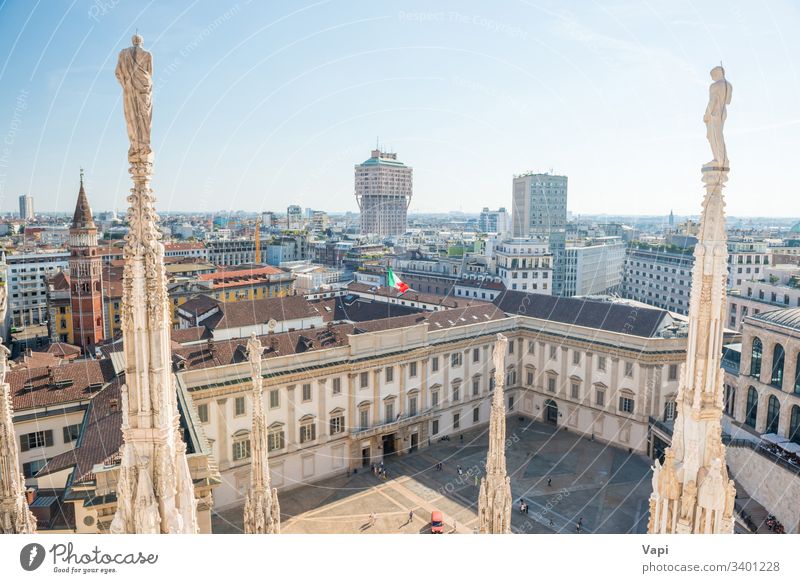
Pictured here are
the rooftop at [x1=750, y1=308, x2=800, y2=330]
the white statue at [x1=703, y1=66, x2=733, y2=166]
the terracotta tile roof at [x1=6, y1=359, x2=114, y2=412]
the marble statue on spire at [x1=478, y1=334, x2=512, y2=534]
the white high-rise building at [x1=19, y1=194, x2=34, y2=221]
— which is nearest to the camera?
the white statue at [x1=703, y1=66, x2=733, y2=166]

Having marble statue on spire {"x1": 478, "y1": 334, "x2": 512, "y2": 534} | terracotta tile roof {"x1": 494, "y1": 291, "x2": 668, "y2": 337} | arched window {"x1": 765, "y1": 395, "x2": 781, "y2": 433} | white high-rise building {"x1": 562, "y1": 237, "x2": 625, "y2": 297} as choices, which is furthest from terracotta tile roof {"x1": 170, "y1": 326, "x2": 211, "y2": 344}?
white high-rise building {"x1": 562, "y1": 237, "x2": 625, "y2": 297}

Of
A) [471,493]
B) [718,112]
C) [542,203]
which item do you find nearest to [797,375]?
[471,493]

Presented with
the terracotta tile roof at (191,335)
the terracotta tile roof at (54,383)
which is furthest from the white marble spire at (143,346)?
the terracotta tile roof at (191,335)

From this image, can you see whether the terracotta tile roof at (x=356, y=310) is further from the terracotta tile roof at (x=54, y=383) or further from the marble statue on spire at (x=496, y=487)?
the marble statue on spire at (x=496, y=487)

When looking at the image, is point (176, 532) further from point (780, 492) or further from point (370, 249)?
point (370, 249)

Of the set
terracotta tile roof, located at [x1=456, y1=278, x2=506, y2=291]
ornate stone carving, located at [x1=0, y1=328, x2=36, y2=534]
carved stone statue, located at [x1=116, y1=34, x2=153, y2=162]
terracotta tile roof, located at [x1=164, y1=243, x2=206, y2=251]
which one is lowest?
terracotta tile roof, located at [x1=456, y1=278, x2=506, y2=291]

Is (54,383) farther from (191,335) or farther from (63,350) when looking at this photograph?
(63,350)

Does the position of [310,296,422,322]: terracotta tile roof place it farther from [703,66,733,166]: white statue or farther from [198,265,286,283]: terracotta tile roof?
[703,66,733,166]: white statue
